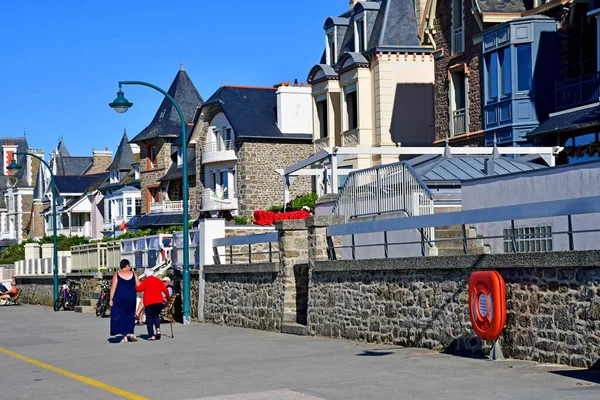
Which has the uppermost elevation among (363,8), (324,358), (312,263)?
(363,8)

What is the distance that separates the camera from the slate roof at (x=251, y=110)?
53.7 meters

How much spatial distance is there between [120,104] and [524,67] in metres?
12.1

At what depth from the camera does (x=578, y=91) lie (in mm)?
29266

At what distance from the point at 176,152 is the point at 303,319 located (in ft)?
153

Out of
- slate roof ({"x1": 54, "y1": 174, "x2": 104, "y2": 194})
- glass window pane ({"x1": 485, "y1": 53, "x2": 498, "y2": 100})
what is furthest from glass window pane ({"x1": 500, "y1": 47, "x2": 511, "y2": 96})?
slate roof ({"x1": 54, "y1": 174, "x2": 104, "y2": 194})

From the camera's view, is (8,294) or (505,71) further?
(8,294)

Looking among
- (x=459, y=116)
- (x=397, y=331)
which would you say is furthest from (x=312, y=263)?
(x=459, y=116)

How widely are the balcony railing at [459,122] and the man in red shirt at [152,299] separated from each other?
16.6 m

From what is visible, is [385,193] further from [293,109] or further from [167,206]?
[167,206]

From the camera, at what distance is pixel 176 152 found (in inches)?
2611

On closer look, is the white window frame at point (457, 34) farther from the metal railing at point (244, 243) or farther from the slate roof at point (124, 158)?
the slate roof at point (124, 158)

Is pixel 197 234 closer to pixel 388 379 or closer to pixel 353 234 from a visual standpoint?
pixel 353 234

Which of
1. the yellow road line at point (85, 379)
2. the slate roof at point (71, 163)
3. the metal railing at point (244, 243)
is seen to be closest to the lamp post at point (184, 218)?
the metal railing at point (244, 243)

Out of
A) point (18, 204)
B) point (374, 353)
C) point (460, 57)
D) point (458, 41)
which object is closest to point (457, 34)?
point (458, 41)
